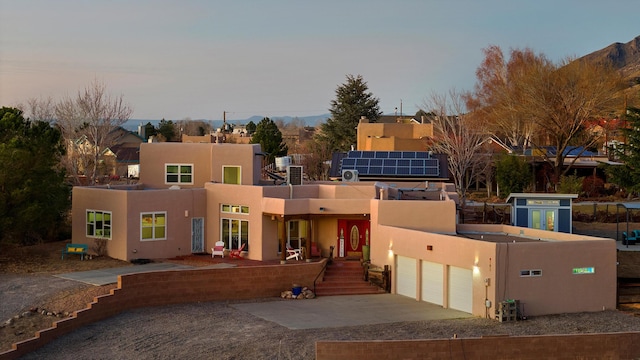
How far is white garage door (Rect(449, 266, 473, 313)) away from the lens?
22.6 meters

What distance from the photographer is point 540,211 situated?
99.9 ft

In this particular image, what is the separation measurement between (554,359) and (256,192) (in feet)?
44.2

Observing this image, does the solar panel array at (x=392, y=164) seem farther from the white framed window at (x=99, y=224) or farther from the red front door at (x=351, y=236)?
the white framed window at (x=99, y=224)

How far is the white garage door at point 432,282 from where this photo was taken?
23597mm

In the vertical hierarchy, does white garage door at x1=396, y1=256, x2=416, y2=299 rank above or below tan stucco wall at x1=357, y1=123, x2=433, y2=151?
below

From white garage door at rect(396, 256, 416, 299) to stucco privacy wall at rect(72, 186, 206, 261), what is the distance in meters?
8.83

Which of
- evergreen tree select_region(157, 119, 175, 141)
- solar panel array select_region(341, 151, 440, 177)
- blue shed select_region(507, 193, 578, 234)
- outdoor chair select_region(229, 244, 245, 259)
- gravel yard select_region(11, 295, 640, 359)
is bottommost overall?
gravel yard select_region(11, 295, 640, 359)

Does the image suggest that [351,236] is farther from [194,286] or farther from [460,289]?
[194,286]

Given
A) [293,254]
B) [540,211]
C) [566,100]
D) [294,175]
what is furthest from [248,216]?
[566,100]

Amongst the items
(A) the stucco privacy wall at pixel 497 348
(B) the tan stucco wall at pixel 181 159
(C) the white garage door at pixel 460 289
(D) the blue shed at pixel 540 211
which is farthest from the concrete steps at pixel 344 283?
(D) the blue shed at pixel 540 211

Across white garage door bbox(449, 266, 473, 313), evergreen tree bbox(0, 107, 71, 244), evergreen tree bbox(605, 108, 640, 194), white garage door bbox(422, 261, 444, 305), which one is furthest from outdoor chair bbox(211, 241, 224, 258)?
evergreen tree bbox(605, 108, 640, 194)

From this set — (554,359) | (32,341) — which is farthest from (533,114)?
(32,341)

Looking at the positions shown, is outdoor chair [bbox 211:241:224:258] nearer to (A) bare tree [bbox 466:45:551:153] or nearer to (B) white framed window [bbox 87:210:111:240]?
(B) white framed window [bbox 87:210:111:240]

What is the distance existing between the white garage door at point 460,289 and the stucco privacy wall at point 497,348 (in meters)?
4.47
